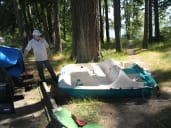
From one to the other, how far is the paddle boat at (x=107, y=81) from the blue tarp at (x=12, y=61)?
50.9 inches

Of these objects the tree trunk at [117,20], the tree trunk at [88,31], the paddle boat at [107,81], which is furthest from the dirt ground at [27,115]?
the tree trunk at [117,20]

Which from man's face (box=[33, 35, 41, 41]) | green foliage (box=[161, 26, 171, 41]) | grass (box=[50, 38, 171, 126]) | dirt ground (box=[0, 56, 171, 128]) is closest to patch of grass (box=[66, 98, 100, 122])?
grass (box=[50, 38, 171, 126])

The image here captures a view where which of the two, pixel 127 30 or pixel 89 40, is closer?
pixel 89 40

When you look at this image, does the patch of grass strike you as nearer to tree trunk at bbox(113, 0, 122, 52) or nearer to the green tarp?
the green tarp

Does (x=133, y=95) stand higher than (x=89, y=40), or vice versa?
(x=89, y=40)

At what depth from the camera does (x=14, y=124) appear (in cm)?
746

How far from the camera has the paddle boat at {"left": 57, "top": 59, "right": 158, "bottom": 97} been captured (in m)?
8.22

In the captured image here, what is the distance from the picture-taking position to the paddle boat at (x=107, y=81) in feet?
27.0

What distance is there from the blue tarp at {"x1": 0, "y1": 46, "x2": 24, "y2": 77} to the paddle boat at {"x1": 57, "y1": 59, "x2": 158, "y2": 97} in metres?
1.29

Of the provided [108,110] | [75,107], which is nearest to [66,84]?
[75,107]

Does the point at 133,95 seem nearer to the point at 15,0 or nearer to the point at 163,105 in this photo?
the point at 163,105

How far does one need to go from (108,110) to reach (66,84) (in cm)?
138

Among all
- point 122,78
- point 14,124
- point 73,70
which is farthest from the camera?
point 73,70

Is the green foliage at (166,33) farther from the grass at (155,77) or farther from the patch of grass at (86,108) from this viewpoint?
the patch of grass at (86,108)
